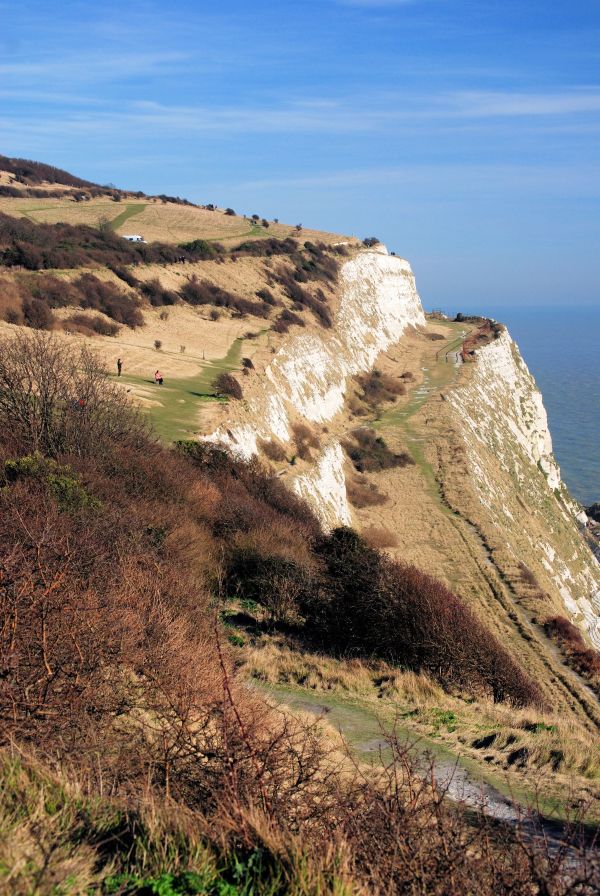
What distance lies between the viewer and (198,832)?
5203 millimetres

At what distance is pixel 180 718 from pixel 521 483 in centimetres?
4999

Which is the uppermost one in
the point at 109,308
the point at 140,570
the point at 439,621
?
the point at 109,308

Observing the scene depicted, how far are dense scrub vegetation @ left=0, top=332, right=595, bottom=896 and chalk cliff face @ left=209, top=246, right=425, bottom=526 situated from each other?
39.6 ft

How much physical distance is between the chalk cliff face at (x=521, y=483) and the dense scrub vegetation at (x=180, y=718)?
63.7 feet

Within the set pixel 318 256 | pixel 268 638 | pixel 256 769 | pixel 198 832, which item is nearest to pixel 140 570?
pixel 268 638

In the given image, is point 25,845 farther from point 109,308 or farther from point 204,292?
point 204,292

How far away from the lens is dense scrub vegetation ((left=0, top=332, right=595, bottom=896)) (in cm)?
499

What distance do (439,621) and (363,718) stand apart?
4382 mm

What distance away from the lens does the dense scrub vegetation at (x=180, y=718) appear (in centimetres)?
499

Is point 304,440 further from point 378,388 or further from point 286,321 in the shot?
point 378,388

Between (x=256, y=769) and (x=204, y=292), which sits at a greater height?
(x=204, y=292)

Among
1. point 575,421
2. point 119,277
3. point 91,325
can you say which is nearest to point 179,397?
point 91,325

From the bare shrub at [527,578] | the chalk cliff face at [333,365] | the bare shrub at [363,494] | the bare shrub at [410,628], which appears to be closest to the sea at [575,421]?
the chalk cliff face at [333,365]

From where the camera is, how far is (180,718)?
6.95m
